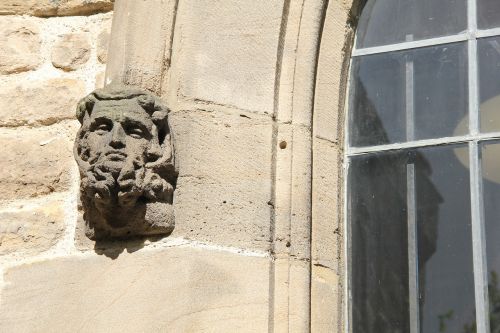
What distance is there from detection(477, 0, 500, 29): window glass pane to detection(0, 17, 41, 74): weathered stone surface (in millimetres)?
1278

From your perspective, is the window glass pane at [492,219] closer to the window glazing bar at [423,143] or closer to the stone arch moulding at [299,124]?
the window glazing bar at [423,143]

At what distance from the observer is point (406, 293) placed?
13.1 ft

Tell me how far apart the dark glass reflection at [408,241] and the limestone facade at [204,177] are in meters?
0.06

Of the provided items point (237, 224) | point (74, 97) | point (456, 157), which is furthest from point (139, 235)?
point (456, 157)

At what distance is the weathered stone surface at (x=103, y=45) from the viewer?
4.43 meters

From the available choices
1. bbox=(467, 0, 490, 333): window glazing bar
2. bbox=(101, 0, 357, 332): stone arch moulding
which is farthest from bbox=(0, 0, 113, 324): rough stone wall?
bbox=(467, 0, 490, 333): window glazing bar

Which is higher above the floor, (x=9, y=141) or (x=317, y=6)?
(x=317, y=6)

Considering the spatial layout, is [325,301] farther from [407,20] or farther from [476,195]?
[407,20]

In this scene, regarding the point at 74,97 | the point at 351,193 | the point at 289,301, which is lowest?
the point at 289,301

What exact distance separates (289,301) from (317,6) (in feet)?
2.82

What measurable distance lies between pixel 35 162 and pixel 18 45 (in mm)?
412

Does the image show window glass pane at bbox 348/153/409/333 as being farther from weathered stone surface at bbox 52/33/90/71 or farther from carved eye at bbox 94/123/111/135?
weathered stone surface at bbox 52/33/90/71

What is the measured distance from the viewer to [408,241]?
4047 mm

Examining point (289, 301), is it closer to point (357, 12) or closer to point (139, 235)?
point (139, 235)
